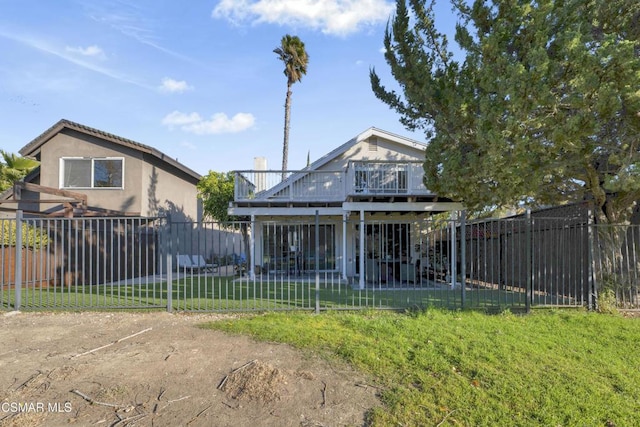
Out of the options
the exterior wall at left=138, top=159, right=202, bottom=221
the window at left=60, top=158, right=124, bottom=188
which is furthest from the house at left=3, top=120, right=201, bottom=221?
the exterior wall at left=138, top=159, right=202, bottom=221

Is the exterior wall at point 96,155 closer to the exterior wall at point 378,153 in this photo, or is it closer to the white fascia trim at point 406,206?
the exterior wall at point 378,153

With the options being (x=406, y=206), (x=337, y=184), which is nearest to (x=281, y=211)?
(x=337, y=184)

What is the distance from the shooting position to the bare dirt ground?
3.69 metres

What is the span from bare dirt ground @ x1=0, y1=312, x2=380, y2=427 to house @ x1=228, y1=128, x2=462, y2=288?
6.46m

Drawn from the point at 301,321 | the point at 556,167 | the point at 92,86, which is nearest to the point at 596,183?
the point at 556,167

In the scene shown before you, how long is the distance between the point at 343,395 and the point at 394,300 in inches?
191

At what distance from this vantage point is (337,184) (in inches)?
629

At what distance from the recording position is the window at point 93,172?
15742 millimetres

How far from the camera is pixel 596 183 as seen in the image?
27.1 feet

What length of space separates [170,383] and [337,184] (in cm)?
1229

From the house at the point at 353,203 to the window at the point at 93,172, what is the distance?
5.34 meters

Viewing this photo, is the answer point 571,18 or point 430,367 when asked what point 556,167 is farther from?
point 430,367

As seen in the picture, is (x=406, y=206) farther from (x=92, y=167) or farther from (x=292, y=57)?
(x=292, y=57)
